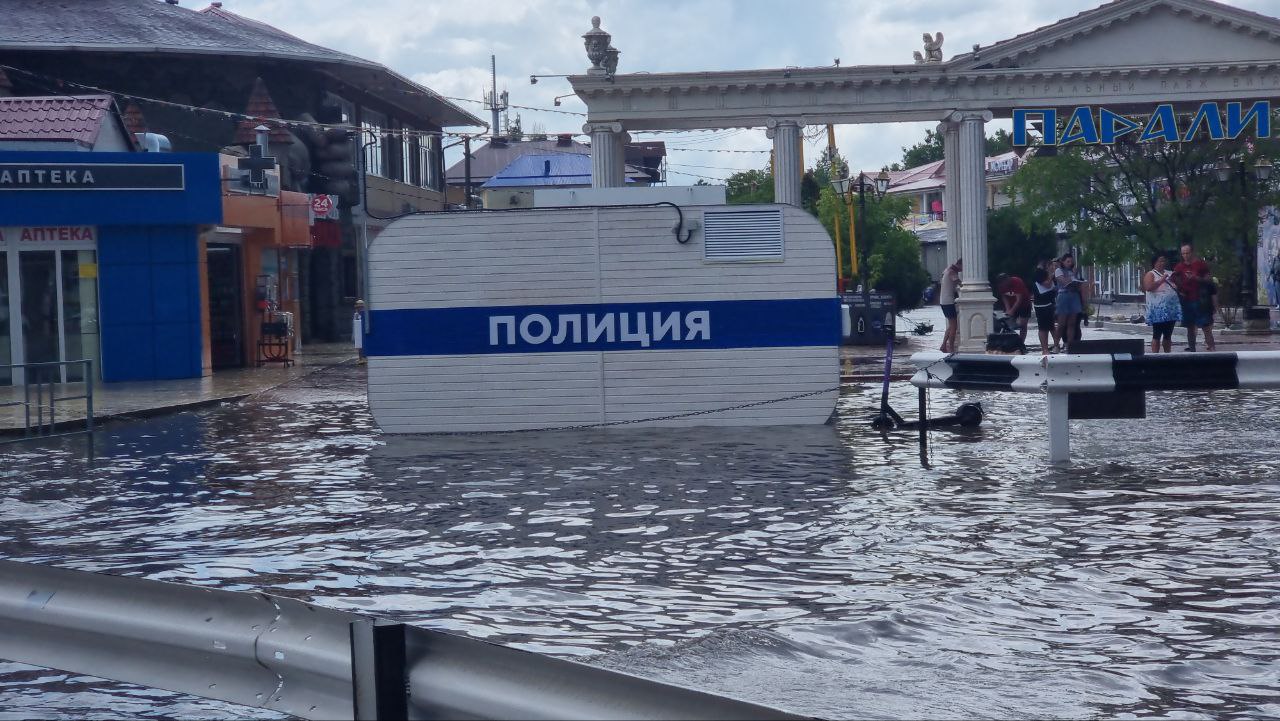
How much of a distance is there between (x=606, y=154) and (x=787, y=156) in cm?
406

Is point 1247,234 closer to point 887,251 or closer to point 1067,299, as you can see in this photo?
point 887,251

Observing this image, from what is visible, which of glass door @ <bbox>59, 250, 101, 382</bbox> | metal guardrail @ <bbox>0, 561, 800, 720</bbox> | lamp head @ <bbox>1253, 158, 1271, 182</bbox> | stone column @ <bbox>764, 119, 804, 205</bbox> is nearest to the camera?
metal guardrail @ <bbox>0, 561, 800, 720</bbox>

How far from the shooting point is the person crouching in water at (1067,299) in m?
24.9

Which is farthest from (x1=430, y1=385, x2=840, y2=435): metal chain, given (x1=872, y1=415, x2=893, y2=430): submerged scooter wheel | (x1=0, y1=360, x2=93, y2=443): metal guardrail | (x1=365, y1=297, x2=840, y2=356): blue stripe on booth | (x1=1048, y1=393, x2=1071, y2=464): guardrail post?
(x1=1048, y1=393, x2=1071, y2=464): guardrail post

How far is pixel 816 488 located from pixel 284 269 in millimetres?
26663

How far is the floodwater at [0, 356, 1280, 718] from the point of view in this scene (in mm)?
5680

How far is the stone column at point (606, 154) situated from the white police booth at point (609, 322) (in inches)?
711

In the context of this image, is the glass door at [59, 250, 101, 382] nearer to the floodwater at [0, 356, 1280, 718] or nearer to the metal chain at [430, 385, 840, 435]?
the floodwater at [0, 356, 1280, 718]

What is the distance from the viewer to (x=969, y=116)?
109ft

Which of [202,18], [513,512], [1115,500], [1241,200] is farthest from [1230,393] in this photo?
[202,18]

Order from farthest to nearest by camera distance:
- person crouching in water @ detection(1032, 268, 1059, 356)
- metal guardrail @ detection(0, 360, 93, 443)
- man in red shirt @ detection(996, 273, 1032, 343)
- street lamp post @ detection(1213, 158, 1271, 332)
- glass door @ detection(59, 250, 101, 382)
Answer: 1. street lamp post @ detection(1213, 158, 1271, 332)
2. man in red shirt @ detection(996, 273, 1032, 343)
3. glass door @ detection(59, 250, 101, 382)
4. person crouching in water @ detection(1032, 268, 1059, 356)
5. metal guardrail @ detection(0, 360, 93, 443)

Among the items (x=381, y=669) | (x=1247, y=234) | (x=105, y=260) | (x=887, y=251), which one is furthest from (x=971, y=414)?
(x=887, y=251)

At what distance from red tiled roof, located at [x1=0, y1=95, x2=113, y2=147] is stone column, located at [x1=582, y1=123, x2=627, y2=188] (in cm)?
1089

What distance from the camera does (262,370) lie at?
96.3 feet
